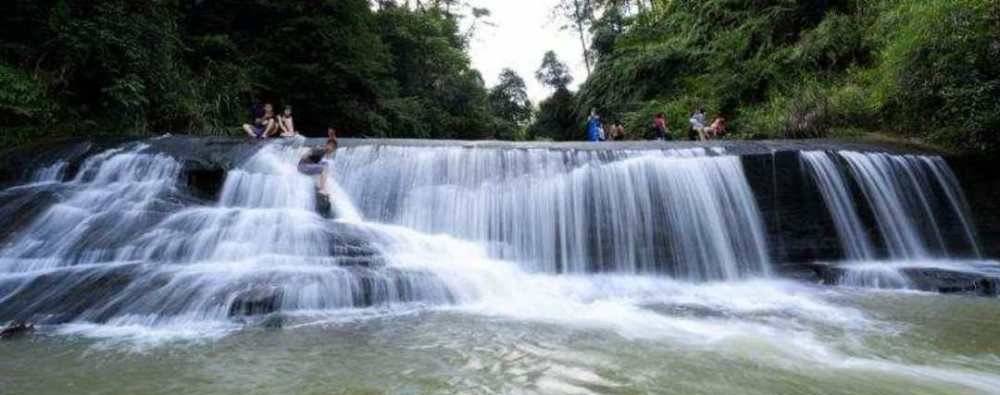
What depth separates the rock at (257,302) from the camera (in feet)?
19.4

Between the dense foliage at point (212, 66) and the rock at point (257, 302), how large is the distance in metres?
7.86

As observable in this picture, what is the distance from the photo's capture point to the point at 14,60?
12.1m

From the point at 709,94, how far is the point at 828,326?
1438 cm

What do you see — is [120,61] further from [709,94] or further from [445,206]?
[709,94]

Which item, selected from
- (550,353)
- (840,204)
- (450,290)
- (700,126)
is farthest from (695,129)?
(550,353)

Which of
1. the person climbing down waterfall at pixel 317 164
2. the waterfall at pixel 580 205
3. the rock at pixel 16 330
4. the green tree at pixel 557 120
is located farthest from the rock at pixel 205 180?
the green tree at pixel 557 120

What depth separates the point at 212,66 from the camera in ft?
55.0

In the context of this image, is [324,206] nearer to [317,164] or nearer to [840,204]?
[317,164]

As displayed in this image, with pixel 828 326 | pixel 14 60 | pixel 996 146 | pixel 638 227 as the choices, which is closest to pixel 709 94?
pixel 996 146

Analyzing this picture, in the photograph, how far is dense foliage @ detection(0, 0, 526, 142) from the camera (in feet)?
40.1

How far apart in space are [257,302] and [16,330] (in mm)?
1860

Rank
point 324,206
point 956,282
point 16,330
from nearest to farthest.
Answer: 1. point 16,330
2. point 956,282
3. point 324,206

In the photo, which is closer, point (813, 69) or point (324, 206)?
point (324, 206)

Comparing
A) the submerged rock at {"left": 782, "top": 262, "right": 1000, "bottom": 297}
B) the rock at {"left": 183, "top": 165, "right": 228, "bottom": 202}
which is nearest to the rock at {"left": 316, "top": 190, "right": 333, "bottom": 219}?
the rock at {"left": 183, "top": 165, "right": 228, "bottom": 202}
